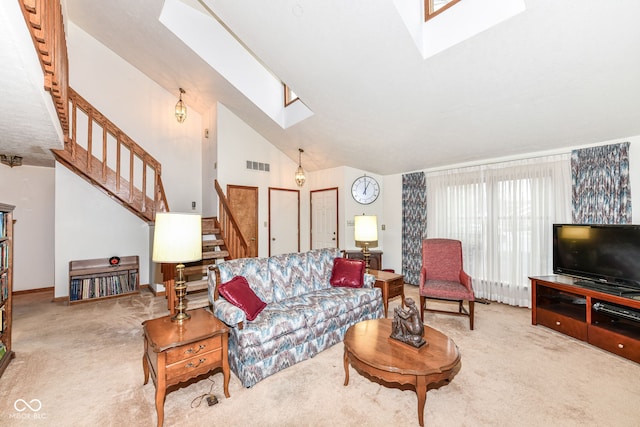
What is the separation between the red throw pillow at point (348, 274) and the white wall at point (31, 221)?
18.3 ft

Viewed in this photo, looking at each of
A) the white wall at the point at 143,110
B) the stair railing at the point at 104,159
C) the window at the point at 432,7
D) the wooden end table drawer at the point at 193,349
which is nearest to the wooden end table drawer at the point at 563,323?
the window at the point at 432,7

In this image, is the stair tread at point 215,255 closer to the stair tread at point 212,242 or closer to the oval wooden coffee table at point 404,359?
the stair tread at point 212,242

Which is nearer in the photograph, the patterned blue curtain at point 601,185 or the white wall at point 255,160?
the patterned blue curtain at point 601,185

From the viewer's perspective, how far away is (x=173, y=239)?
207 cm

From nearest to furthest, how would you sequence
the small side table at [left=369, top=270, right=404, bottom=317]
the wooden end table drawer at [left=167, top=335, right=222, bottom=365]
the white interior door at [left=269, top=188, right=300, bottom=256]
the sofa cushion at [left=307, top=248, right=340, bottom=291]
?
the wooden end table drawer at [left=167, top=335, right=222, bottom=365]
the sofa cushion at [left=307, top=248, right=340, bottom=291]
the small side table at [left=369, top=270, right=404, bottom=317]
the white interior door at [left=269, top=188, right=300, bottom=256]

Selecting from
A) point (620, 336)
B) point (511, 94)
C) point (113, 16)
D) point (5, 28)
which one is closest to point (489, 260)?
point (620, 336)

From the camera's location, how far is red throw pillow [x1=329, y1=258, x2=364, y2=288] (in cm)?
352

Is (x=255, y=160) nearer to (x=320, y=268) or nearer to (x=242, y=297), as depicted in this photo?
(x=320, y=268)

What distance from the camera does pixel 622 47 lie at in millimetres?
2289

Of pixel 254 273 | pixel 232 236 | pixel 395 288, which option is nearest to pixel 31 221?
pixel 232 236

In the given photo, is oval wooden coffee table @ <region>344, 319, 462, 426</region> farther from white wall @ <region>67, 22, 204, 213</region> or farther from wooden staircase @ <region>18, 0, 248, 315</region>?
white wall @ <region>67, 22, 204, 213</region>

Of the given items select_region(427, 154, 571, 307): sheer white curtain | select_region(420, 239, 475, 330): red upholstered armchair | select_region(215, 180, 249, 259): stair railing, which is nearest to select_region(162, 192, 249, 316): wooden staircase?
select_region(215, 180, 249, 259): stair railing

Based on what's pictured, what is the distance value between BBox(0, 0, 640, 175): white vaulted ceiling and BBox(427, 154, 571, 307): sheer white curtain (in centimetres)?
34

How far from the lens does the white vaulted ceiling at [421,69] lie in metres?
2.38
